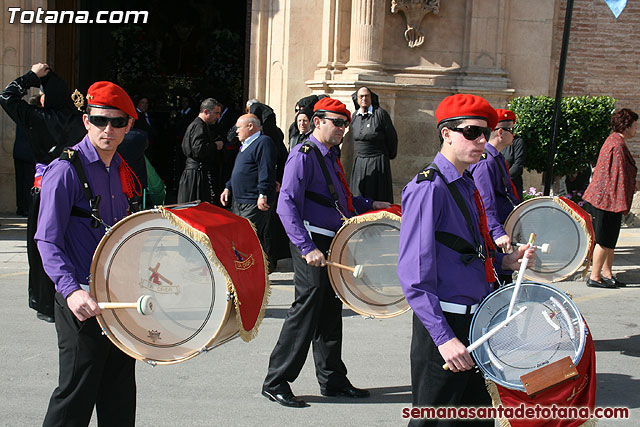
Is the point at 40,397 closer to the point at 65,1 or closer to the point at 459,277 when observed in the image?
the point at 459,277

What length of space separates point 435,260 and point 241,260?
1015mm

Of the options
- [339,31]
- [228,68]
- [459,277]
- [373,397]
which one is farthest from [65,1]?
[459,277]

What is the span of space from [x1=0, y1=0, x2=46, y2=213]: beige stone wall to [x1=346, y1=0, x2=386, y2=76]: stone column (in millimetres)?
4975

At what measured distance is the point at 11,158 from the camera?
1401 centimetres

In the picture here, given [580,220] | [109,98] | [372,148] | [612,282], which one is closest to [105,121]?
[109,98]

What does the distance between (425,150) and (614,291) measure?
14.9 feet

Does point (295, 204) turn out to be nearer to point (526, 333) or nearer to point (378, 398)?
point (378, 398)

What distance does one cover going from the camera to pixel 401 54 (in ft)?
45.8

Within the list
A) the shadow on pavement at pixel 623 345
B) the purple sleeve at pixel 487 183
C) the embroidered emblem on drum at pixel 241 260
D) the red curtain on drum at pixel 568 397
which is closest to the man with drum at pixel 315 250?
the purple sleeve at pixel 487 183

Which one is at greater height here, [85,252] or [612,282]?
[85,252]

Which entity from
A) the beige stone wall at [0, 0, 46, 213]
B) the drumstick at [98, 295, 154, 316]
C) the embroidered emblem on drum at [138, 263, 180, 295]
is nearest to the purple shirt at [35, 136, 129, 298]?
the drumstick at [98, 295, 154, 316]

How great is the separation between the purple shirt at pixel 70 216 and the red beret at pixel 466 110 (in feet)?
5.46

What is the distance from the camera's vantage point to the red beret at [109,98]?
4418 millimetres

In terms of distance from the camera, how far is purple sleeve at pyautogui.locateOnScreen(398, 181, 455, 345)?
12.5 ft
